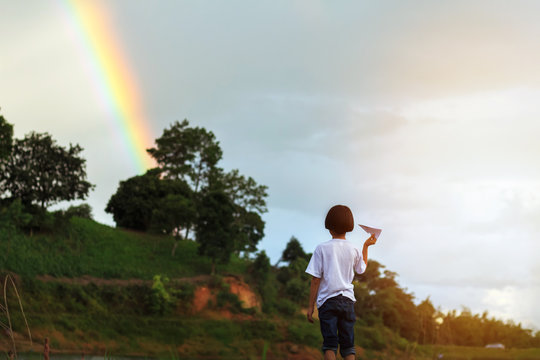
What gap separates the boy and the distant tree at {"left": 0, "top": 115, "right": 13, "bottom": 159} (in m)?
46.5

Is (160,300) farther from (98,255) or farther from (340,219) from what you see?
(340,219)

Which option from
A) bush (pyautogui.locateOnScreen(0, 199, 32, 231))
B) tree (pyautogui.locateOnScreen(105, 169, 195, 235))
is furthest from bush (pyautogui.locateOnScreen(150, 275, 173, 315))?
tree (pyautogui.locateOnScreen(105, 169, 195, 235))

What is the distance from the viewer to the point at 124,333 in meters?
37.5

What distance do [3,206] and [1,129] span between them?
20.1 feet

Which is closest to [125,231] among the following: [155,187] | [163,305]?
[155,187]

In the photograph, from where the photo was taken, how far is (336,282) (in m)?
5.73

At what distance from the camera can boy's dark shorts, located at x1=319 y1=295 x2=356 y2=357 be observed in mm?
5635

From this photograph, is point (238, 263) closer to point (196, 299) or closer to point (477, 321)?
point (196, 299)

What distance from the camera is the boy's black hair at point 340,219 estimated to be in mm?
5895

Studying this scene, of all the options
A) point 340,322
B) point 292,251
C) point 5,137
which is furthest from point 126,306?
point 340,322

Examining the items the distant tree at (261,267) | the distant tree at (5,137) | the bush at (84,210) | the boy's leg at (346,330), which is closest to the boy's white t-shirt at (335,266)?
the boy's leg at (346,330)

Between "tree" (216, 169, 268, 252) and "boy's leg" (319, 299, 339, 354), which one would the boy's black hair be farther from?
"tree" (216, 169, 268, 252)

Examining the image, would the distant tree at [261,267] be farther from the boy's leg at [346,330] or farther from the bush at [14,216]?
the boy's leg at [346,330]

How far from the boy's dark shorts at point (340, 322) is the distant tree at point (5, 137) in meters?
46.8
